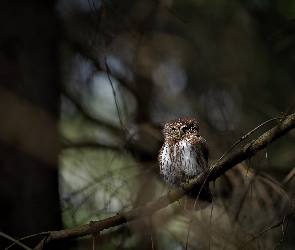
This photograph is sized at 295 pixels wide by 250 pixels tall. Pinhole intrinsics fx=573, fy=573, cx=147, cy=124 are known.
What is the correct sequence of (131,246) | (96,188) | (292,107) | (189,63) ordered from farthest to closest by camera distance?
(189,63) < (131,246) < (96,188) < (292,107)

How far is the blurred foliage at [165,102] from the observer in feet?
13.4

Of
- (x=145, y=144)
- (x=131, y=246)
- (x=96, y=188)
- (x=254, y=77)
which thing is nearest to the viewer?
(x=96, y=188)

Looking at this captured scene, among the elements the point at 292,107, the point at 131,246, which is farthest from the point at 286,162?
the point at 292,107

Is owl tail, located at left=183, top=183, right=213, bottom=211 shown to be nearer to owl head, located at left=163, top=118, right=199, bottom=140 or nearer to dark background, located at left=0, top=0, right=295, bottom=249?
dark background, located at left=0, top=0, right=295, bottom=249

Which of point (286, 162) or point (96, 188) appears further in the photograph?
point (286, 162)

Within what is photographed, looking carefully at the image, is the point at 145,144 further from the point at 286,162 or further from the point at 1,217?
the point at 1,217

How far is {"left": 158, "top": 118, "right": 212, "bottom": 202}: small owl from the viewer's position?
409 centimetres

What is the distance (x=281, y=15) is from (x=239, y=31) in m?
0.41

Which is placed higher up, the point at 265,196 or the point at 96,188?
the point at 96,188

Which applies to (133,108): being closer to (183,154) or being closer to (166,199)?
(183,154)

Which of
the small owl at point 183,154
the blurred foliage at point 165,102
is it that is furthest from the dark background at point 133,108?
the small owl at point 183,154

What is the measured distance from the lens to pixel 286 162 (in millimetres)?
4898

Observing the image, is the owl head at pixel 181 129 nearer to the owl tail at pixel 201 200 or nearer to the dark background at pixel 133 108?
the dark background at pixel 133 108

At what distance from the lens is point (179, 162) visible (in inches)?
162
